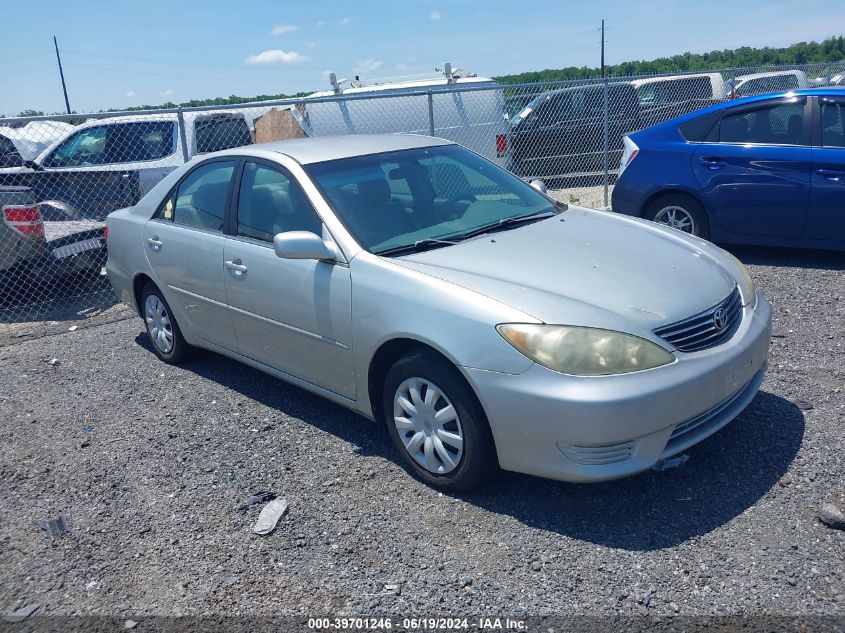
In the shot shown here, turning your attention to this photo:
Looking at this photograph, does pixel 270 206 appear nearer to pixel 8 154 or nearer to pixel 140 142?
pixel 140 142

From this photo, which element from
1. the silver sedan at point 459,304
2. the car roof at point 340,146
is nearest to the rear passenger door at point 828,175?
the silver sedan at point 459,304

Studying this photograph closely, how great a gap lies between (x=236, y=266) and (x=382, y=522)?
6.35 feet

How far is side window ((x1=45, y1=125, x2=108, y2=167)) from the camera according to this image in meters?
10.1

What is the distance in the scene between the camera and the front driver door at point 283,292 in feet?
13.5

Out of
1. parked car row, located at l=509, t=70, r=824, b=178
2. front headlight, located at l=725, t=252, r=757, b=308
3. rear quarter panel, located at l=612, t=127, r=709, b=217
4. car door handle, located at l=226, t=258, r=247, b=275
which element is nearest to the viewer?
front headlight, located at l=725, t=252, r=757, b=308

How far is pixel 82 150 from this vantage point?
33.3 ft

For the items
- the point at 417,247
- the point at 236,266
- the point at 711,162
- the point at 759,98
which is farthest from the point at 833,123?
the point at 236,266

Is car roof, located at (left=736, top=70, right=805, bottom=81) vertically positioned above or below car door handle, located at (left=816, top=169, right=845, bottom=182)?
above

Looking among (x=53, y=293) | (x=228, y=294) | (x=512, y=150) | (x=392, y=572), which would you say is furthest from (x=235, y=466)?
(x=512, y=150)

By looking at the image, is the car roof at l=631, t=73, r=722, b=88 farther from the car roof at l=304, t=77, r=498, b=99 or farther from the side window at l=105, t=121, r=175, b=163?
the side window at l=105, t=121, r=175, b=163

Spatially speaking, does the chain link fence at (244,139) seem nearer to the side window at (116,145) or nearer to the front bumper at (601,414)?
the side window at (116,145)

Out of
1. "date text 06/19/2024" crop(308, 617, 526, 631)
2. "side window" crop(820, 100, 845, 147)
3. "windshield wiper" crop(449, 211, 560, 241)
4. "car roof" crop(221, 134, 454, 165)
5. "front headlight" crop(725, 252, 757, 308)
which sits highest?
"car roof" crop(221, 134, 454, 165)

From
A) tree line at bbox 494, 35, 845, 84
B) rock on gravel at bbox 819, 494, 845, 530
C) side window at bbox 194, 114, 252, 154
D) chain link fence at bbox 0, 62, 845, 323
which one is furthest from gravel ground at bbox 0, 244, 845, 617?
tree line at bbox 494, 35, 845, 84

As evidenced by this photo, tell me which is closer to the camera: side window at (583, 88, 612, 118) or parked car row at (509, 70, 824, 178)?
parked car row at (509, 70, 824, 178)
